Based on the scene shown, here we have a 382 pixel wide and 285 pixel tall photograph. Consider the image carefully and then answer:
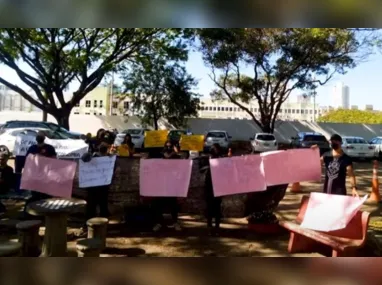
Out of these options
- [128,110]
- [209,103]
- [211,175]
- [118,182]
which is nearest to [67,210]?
Answer: [118,182]

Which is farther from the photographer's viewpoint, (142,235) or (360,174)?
(360,174)

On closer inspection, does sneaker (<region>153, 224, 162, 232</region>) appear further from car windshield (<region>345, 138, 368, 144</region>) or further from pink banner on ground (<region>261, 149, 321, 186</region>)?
car windshield (<region>345, 138, 368, 144</region>)

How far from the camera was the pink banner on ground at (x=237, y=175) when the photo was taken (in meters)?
5.70

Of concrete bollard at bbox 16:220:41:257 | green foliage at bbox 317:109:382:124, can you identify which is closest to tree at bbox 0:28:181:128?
concrete bollard at bbox 16:220:41:257

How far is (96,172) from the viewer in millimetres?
6074

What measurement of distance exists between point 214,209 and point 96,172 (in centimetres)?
192

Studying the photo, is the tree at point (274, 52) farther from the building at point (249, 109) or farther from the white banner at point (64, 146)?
the white banner at point (64, 146)

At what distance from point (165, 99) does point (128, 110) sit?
3021 mm

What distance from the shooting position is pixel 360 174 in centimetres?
1383

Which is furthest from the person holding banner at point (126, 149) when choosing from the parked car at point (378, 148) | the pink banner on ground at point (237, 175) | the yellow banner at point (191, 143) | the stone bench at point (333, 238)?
the parked car at point (378, 148)

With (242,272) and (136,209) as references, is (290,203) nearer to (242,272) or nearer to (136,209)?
(136,209)

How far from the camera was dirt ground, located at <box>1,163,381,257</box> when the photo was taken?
538 centimetres

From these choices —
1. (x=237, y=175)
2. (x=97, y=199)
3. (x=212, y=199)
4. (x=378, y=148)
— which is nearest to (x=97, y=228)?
(x=97, y=199)

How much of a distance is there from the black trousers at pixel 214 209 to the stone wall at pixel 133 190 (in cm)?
37
